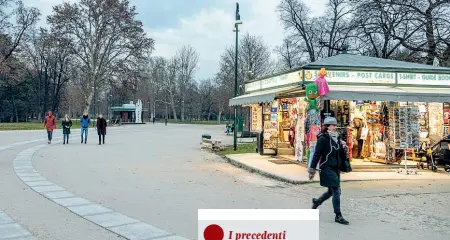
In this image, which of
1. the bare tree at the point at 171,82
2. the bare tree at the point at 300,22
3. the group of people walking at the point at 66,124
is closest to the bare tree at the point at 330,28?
the bare tree at the point at 300,22

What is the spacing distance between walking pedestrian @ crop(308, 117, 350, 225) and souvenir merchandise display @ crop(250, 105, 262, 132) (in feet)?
36.4

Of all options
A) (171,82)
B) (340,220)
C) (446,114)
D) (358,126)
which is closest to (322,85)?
(358,126)

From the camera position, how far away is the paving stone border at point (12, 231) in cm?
529

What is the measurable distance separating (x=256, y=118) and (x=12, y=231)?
531 inches

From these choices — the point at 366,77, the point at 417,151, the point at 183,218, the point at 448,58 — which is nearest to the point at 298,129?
the point at 366,77

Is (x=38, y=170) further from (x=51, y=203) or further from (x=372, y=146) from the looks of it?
(x=372, y=146)

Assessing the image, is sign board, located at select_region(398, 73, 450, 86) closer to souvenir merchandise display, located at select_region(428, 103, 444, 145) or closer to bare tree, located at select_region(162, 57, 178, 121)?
souvenir merchandise display, located at select_region(428, 103, 444, 145)

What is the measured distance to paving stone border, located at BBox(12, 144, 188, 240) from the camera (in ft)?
18.0

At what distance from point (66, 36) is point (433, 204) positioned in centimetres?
4634

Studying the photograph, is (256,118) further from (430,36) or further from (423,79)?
(430,36)

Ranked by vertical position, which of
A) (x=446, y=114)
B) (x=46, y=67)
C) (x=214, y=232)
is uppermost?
(x=46, y=67)

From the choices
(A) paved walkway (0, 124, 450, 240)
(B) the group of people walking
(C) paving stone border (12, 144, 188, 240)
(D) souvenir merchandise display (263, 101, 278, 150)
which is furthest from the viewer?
(B) the group of people walking

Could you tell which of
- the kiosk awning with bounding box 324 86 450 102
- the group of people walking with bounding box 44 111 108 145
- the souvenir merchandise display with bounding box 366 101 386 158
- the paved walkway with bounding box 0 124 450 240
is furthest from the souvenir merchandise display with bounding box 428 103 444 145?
the group of people walking with bounding box 44 111 108 145

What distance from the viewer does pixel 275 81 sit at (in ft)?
49.8
